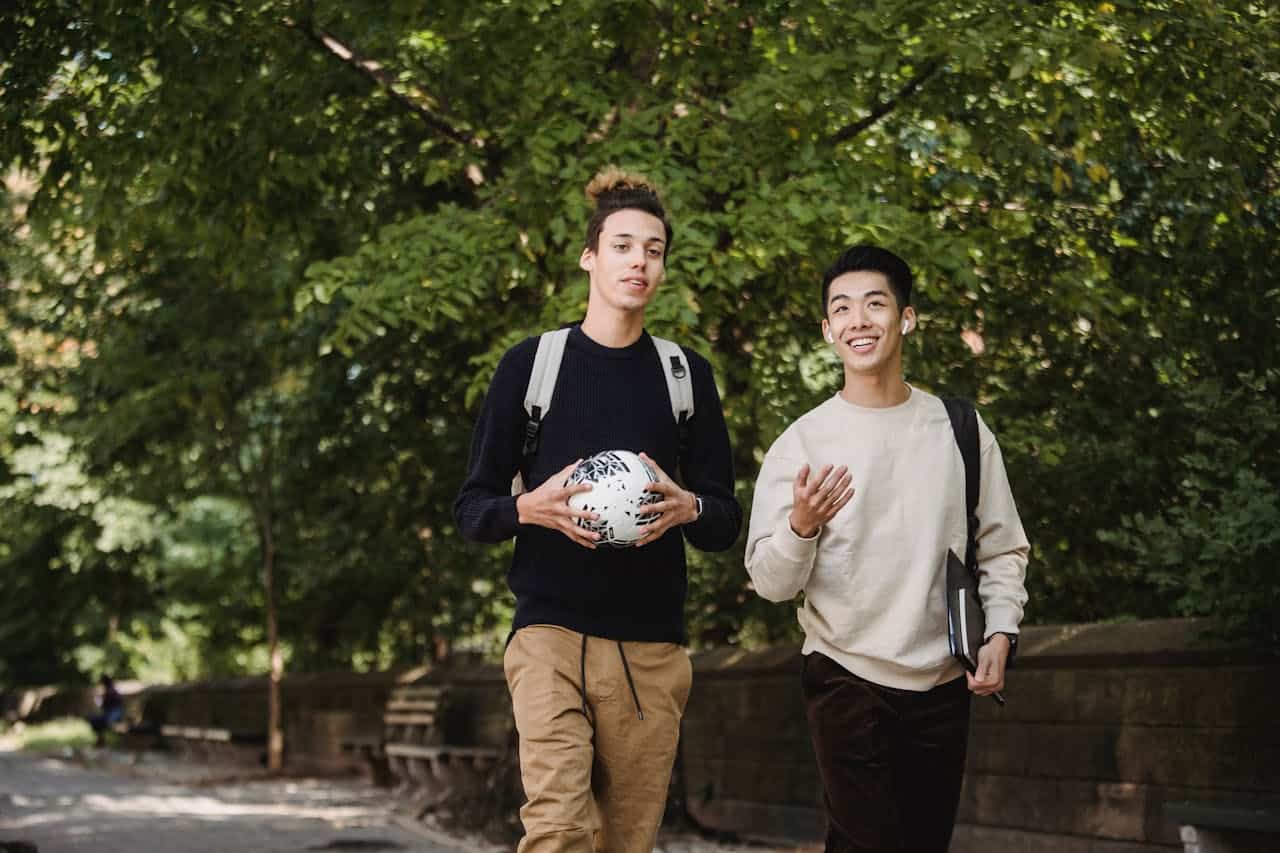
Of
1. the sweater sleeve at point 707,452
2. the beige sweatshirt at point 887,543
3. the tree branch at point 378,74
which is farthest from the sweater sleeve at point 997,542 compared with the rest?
the tree branch at point 378,74

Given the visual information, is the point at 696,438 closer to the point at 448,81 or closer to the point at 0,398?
the point at 448,81

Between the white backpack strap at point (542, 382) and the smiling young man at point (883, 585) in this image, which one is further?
the white backpack strap at point (542, 382)

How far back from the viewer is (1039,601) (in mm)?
10672

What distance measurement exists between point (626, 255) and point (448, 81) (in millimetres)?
6484

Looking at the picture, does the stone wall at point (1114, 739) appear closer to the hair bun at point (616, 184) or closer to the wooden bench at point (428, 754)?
the wooden bench at point (428, 754)

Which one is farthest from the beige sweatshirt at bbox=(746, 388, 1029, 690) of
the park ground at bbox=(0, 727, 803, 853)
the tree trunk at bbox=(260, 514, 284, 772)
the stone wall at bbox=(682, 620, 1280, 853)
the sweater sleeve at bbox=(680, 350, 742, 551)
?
the tree trunk at bbox=(260, 514, 284, 772)

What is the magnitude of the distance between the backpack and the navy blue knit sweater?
0.7 inches

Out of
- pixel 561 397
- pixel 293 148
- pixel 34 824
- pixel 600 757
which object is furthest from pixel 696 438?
pixel 34 824

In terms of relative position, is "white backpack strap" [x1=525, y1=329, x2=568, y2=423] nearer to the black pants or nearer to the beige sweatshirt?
the beige sweatshirt

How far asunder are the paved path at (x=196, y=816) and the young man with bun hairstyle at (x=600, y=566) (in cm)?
702

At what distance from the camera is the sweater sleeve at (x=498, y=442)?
4582 millimetres

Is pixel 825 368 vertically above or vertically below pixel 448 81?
below

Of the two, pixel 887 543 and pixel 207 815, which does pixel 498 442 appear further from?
pixel 207 815

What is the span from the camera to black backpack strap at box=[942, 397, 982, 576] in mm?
4469
